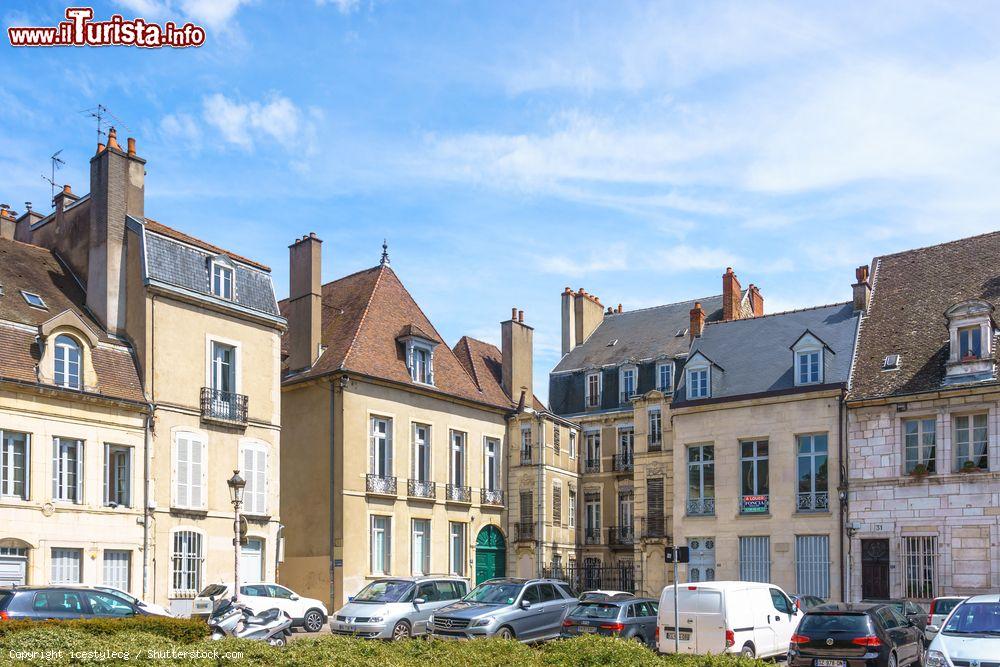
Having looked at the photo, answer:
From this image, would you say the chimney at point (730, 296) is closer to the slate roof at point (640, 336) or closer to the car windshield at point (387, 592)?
the slate roof at point (640, 336)

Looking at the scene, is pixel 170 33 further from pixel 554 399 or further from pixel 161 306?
pixel 554 399

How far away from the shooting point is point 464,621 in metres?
20.0

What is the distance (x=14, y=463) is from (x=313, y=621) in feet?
25.0

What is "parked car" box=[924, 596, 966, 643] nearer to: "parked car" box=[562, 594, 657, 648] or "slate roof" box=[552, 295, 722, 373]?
"parked car" box=[562, 594, 657, 648]

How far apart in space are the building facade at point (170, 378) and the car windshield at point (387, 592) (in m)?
5.40

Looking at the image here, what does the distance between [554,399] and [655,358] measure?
4.93 meters

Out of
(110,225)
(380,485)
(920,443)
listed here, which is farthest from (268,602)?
(920,443)

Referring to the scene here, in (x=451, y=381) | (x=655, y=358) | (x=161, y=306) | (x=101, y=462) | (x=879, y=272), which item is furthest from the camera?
(x=655, y=358)

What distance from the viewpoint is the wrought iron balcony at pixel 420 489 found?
33094 mm

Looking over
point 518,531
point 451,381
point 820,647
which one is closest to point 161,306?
point 451,381

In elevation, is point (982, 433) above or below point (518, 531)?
above

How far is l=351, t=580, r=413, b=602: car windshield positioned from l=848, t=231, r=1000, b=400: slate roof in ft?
45.6

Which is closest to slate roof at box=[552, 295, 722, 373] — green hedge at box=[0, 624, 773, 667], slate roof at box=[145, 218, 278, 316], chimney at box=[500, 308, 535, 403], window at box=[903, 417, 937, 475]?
chimney at box=[500, 308, 535, 403]

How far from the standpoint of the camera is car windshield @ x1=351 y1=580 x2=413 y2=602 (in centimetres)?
2256
